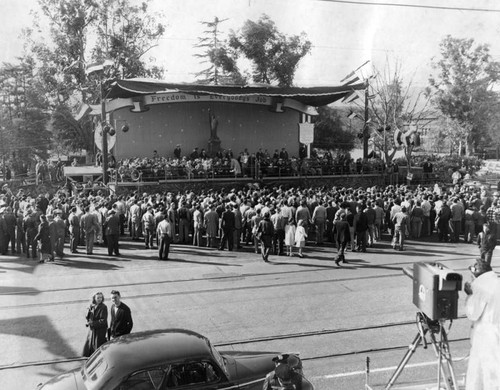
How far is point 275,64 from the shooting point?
50.5 metres

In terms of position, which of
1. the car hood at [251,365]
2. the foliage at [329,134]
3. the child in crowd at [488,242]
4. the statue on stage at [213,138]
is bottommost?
the car hood at [251,365]

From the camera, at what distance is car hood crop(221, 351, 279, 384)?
692 cm

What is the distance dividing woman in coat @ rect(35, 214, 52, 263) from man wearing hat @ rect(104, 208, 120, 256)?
1.74m

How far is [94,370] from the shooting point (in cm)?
660

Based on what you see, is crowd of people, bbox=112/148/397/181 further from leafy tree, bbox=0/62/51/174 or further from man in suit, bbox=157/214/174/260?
leafy tree, bbox=0/62/51/174

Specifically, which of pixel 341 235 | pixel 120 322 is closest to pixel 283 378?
pixel 120 322

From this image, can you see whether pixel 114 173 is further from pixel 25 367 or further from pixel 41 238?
pixel 25 367

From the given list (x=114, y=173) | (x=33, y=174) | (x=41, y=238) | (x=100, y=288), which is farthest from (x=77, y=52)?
(x=100, y=288)

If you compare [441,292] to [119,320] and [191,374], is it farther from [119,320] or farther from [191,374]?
[119,320]

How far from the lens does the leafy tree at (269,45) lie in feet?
163

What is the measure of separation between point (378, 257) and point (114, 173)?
14950 mm

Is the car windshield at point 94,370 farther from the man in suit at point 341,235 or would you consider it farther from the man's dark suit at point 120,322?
the man in suit at point 341,235

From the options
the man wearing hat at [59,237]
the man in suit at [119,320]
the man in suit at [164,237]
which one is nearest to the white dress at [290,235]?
the man in suit at [164,237]

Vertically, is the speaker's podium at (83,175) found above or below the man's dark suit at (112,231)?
above
